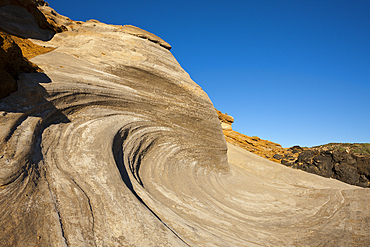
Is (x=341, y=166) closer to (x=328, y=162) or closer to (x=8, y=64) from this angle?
(x=328, y=162)

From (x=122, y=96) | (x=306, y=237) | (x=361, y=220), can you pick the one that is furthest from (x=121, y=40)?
(x=361, y=220)

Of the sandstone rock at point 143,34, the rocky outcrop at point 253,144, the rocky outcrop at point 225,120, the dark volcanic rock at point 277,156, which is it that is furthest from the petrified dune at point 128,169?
the rocky outcrop at point 225,120

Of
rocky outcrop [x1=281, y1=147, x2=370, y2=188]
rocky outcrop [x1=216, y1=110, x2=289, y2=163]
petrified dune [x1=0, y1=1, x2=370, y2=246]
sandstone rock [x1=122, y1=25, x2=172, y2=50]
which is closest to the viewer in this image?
petrified dune [x1=0, y1=1, x2=370, y2=246]

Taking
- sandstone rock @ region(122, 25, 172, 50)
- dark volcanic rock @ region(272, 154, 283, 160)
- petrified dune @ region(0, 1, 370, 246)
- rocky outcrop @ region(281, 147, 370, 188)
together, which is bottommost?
petrified dune @ region(0, 1, 370, 246)

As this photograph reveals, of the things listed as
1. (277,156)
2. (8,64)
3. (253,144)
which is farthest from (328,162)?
(8,64)

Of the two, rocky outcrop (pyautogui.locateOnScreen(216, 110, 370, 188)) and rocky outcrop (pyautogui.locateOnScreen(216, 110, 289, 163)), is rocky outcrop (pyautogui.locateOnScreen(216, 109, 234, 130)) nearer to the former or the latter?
rocky outcrop (pyautogui.locateOnScreen(216, 110, 289, 163))

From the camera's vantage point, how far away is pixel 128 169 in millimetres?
4969

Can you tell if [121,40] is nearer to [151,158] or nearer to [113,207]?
[151,158]

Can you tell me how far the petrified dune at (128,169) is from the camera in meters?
2.90

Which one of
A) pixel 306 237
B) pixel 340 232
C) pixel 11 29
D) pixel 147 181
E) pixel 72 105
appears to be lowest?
pixel 147 181

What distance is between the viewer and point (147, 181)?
543 cm

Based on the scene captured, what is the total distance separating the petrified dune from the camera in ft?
9.50

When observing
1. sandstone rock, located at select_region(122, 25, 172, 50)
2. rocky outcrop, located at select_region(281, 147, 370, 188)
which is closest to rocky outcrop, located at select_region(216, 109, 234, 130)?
rocky outcrop, located at select_region(281, 147, 370, 188)

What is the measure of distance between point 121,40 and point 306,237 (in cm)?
901
